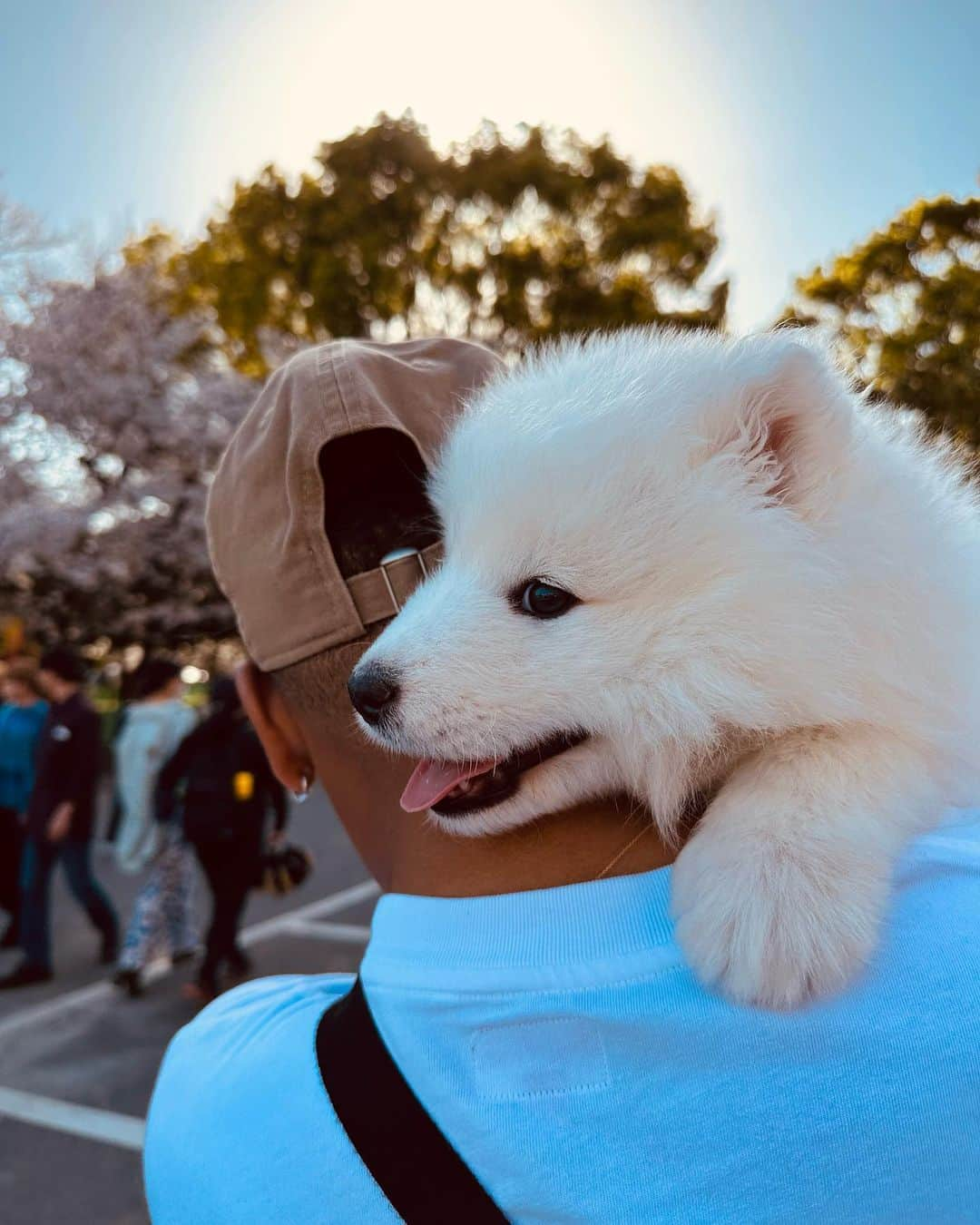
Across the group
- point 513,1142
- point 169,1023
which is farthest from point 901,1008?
point 169,1023

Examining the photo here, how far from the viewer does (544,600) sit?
146cm

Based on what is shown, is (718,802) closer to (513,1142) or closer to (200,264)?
(513,1142)

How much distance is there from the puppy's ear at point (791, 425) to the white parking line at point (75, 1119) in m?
4.67

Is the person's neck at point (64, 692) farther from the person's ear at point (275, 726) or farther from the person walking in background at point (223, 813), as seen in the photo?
the person's ear at point (275, 726)

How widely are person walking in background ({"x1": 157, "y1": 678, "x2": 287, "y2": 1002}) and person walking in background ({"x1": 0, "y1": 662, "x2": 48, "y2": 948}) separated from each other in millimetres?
1920

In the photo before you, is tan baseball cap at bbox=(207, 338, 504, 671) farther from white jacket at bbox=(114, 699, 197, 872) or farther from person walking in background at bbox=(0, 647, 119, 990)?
white jacket at bbox=(114, 699, 197, 872)

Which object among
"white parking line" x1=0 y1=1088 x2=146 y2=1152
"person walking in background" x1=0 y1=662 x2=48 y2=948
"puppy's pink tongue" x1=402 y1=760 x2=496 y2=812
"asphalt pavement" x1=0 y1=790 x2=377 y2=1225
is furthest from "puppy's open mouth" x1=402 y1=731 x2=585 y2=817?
"person walking in background" x1=0 y1=662 x2=48 y2=948

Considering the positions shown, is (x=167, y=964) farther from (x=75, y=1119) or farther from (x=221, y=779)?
(x=75, y=1119)

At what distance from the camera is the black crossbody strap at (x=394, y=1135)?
986mm

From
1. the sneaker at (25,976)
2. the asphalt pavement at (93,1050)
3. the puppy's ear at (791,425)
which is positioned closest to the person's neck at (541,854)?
the puppy's ear at (791,425)

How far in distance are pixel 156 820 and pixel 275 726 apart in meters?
5.84

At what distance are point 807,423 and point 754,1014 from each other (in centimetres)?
84

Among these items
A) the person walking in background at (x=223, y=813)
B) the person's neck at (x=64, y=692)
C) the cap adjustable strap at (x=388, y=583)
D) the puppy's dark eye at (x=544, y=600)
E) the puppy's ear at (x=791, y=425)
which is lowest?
the person walking in background at (x=223, y=813)

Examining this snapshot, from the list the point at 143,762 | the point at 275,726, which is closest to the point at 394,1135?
the point at 275,726
